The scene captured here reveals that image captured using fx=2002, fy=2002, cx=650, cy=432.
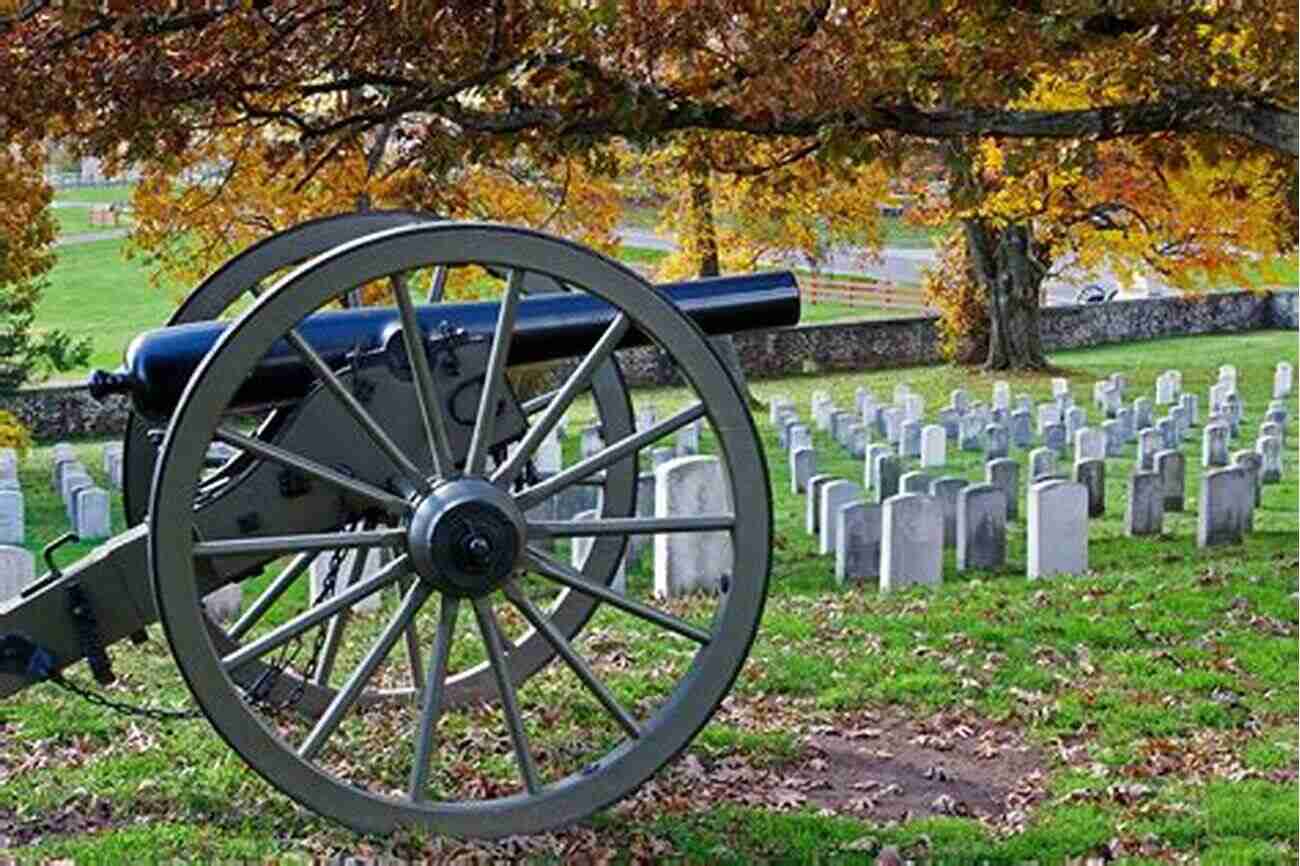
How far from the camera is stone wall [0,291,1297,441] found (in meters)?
28.6

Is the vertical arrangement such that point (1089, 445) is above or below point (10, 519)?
above

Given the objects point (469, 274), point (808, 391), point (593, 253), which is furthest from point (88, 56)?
point (808, 391)

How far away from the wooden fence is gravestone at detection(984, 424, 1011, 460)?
26779 millimetres

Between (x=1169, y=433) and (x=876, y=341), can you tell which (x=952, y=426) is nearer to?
(x=1169, y=433)

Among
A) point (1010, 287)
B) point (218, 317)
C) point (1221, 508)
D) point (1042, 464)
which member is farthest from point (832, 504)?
point (1010, 287)

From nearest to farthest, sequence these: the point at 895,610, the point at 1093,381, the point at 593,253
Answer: the point at 593,253, the point at 895,610, the point at 1093,381

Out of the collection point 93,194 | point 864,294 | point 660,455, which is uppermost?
point 93,194

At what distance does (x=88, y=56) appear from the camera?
10898mm

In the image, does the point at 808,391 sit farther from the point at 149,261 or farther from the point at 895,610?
the point at 895,610

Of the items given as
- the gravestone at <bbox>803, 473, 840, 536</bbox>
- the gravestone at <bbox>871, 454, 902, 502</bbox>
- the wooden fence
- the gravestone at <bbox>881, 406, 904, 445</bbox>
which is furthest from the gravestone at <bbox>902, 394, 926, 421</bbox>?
the wooden fence

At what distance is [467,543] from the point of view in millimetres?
5855

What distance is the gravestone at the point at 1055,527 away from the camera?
1241 centimetres

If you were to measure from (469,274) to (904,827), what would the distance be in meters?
14.0

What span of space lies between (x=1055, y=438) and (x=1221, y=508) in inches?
249
